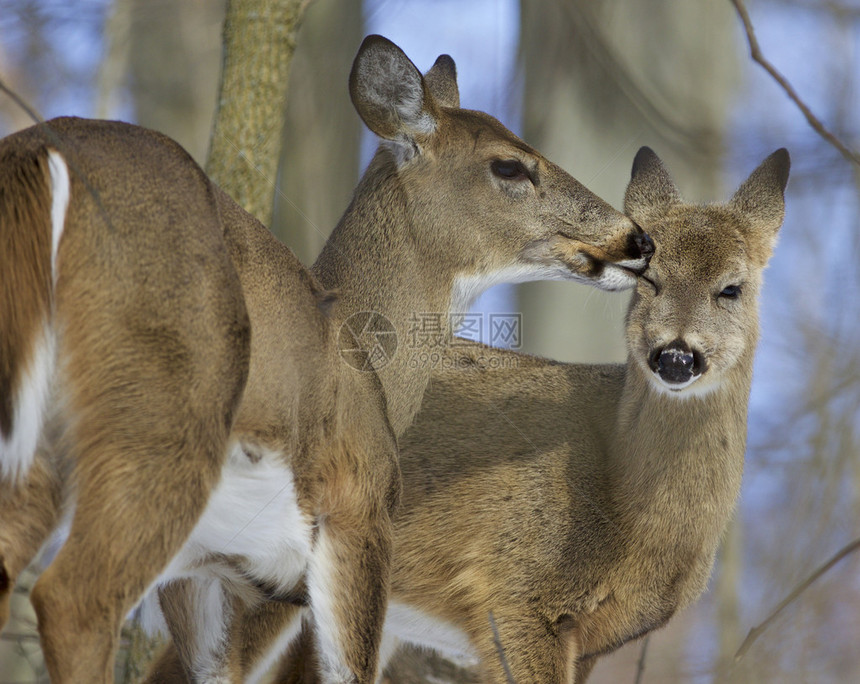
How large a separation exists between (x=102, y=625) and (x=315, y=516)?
3.14 ft

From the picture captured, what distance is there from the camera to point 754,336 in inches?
197

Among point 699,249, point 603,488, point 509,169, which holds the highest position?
point 509,169

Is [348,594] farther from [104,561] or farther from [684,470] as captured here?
[684,470]

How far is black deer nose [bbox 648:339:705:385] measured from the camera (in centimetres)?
458

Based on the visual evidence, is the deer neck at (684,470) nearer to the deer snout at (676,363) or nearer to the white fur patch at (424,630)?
the deer snout at (676,363)

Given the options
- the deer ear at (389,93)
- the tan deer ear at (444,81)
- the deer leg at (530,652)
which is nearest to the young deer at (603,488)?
the deer leg at (530,652)

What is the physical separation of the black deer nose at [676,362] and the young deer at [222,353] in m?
0.35

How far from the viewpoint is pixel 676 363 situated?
15.0 feet

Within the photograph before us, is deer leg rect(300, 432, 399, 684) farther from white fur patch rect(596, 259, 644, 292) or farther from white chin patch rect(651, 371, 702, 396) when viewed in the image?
white chin patch rect(651, 371, 702, 396)

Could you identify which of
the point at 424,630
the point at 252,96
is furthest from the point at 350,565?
the point at 252,96

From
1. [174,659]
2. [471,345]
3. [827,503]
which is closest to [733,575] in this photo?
[827,503]

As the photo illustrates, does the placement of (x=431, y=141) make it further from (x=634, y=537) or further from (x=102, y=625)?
(x=102, y=625)

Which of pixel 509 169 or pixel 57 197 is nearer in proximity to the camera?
pixel 57 197

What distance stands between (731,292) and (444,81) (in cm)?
157
